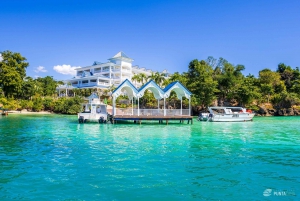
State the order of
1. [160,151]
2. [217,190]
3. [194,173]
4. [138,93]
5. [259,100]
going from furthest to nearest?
[259,100] → [138,93] → [160,151] → [194,173] → [217,190]

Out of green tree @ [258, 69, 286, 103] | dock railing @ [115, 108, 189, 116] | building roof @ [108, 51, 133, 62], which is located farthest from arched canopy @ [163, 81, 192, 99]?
building roof @ [108, 51, 133, 62]

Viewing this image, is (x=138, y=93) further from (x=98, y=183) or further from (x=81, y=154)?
(x=98, y=183)

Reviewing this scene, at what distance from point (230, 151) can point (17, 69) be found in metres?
54.1

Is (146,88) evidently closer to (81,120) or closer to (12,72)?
(81,120)

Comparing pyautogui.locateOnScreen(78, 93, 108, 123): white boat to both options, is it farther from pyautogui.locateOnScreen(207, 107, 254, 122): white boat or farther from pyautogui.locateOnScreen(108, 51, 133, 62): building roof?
pyautogui.locateOnScreen(108, 51, 133, 62): building roof

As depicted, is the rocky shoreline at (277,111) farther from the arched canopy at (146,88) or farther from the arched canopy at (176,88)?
the arched canopy at (146,88)

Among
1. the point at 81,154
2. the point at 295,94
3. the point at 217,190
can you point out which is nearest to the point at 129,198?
the point at 217,190

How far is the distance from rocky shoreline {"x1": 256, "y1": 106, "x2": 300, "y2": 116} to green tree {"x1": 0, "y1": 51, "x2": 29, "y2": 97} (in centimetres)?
5116

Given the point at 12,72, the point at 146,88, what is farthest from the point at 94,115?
the point at 12,72

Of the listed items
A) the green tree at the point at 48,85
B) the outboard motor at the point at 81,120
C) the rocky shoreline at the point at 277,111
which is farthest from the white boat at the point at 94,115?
the rocky shoreline at the point at 277,111

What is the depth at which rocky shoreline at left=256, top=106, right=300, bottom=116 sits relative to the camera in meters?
53.8

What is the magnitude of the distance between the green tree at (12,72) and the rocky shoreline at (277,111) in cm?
5116

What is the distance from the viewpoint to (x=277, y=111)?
181 ft

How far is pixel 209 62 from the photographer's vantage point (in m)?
58.6
